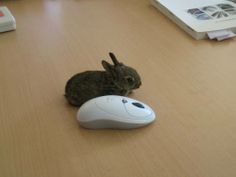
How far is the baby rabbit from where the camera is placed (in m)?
0.64

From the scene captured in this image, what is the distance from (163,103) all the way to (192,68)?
17 cm

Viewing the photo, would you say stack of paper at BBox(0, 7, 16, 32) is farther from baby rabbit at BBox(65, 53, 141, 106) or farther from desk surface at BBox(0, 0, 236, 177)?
baby rabbit at BBox(65, 53, 141, 106)

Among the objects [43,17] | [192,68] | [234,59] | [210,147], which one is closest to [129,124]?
[210,147]

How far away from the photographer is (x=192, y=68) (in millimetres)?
787

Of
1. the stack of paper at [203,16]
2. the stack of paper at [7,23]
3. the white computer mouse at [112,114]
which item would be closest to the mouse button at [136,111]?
the white computer mouse at [112,114]

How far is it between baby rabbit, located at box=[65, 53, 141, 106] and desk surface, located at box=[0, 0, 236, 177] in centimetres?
A: 3

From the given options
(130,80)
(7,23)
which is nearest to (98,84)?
(130,80)

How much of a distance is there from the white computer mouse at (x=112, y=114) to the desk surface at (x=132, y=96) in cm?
1

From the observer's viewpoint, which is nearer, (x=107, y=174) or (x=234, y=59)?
(x=107, y=174)

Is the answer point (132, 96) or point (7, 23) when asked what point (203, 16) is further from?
point (7, 23)

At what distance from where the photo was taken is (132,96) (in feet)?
2.25

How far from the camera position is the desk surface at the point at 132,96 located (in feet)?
1.75

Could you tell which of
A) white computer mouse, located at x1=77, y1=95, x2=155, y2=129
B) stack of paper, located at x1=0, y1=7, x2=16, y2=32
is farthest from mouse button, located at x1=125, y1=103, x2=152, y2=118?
stack of paper, located at x1=0, y1=7, x2=16, y2=32

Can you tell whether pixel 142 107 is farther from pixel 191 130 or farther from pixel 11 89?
pixel 11 89
